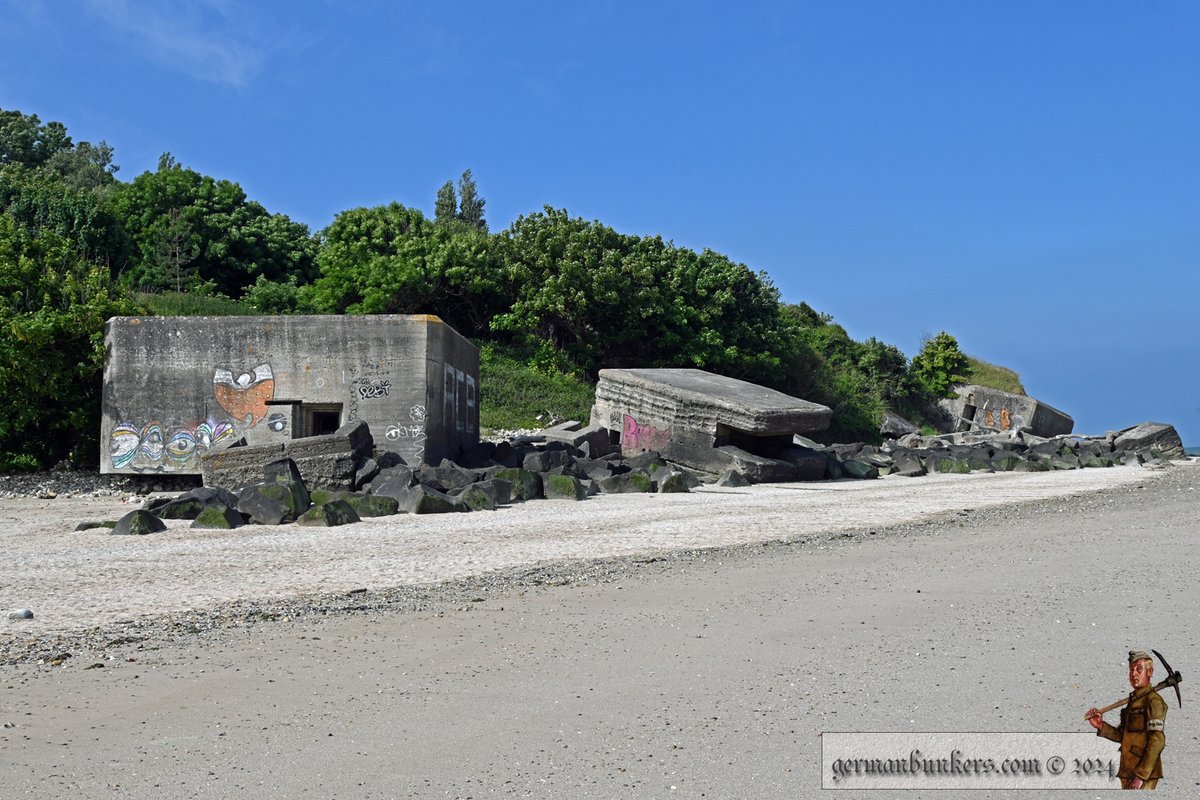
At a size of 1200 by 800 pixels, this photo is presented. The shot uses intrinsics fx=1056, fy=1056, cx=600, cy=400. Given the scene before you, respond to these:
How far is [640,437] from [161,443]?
702cm

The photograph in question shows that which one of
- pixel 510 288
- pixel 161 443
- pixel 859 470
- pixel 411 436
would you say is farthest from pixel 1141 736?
pixel 510 288

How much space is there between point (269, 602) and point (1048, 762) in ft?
14.4

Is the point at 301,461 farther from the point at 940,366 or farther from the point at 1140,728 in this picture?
the point at 940,366

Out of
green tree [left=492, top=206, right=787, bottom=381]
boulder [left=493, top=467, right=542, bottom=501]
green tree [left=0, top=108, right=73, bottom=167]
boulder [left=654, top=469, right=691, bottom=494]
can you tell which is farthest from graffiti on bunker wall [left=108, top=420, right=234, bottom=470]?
green tree [left=0, top=108, right=73, bottom=167]

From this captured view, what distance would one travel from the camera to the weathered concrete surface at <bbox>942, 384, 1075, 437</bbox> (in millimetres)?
33500

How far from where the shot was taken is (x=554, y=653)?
484 centimetres

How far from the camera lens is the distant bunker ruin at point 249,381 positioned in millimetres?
14203

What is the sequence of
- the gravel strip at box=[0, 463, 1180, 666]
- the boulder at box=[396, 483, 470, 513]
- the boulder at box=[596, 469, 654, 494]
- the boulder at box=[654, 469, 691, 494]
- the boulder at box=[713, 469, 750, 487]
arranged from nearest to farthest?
the gravel strip at box=[0, 463, 1180, 666]
the boulder at box=[396, 483, 470, 513]
the boulder at box=[596, 469, 654, 494]
the boulder at box=[654, 469, 691, 494]
the boulder at box=[713, 469, 750, 487]

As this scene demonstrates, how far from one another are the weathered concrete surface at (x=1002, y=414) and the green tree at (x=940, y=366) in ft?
3.89

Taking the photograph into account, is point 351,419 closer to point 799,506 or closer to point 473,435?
point 473,435

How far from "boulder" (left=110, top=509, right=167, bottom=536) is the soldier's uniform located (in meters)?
8.28

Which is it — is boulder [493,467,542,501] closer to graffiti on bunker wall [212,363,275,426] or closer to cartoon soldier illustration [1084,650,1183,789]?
graffiti on bunker wall [212,363,275,426]

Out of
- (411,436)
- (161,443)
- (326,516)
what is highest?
(411,436)

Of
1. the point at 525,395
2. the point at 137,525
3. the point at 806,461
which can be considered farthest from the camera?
the point at 525,395
